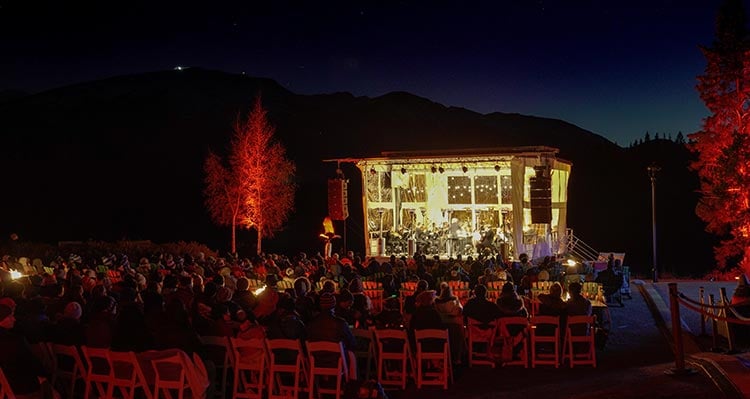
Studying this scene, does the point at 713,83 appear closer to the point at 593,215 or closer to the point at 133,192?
the point at 593,215

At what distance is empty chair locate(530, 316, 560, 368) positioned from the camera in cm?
864

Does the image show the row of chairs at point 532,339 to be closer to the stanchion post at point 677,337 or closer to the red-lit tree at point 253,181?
the stanchion post at point 677,337

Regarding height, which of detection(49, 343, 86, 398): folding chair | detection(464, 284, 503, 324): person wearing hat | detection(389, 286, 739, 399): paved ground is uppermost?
detection(464, 284, 503, 324): person wearing hat

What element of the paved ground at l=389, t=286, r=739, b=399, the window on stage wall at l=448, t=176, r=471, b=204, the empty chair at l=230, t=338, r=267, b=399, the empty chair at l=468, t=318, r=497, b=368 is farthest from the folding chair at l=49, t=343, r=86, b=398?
the window on stage wall at l=448, t=176, r=471, b=204

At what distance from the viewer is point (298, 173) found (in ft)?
172

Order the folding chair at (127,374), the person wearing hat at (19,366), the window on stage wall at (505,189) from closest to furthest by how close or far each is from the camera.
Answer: the person wearing hat at (19,366), the folding chair at (127,374), the window on stage wall at (505,189)

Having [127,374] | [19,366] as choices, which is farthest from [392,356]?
[19,366]

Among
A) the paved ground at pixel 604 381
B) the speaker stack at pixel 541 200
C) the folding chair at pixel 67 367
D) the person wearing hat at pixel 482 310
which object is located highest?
the speaker stack at pixel 541 200

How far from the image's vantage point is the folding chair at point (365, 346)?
771cm

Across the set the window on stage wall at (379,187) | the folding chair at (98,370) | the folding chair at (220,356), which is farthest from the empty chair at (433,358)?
the window on stage wall at (379,187)

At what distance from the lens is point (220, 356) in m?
7.39

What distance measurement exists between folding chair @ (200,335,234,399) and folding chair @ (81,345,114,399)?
39.5 inches

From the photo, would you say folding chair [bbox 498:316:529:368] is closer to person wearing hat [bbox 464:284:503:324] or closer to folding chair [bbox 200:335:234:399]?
person wearing hat [bbox 464:284:503:324]

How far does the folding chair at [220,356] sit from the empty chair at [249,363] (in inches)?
3.5
